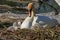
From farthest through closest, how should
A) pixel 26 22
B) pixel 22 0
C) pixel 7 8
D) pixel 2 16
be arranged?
pixel 22 0, pixel 7 8, pixel 2 16, pixel 26 22

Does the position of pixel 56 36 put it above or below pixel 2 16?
above

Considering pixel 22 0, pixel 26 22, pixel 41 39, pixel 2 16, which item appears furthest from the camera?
pixel 22 0

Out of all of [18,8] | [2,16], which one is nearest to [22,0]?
[18,8]

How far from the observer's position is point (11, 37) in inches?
278

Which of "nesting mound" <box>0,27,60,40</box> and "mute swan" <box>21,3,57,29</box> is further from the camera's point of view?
"mute swan" <box>21,3,57,29</box>

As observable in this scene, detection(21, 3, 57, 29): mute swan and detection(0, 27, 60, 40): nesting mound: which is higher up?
detection(0, 27, 60, 40): nesting mound

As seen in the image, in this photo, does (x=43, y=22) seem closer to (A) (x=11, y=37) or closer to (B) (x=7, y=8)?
(A) (x=11, y=37)

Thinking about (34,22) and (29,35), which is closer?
(29,35)

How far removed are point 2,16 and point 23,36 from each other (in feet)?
14.1

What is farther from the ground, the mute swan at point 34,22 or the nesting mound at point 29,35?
the nesting mound at point 29,35

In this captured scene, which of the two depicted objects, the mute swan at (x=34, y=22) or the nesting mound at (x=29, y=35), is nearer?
the nesting mound at (x=29, y=35)

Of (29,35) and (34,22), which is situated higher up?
(29,35)

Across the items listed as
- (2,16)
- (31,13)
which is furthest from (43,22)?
(2,16)

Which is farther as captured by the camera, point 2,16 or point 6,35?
point 2,16
